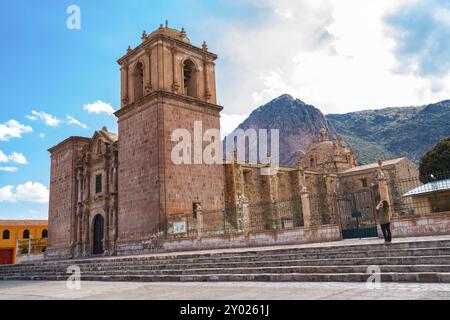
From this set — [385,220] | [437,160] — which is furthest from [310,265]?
[437,160]

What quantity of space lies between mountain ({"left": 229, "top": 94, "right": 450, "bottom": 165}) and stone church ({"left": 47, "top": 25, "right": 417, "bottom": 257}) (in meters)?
62.3

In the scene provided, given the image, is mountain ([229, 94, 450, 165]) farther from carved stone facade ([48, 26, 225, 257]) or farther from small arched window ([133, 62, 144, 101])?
small arched window ([133, 62, 144, 101])

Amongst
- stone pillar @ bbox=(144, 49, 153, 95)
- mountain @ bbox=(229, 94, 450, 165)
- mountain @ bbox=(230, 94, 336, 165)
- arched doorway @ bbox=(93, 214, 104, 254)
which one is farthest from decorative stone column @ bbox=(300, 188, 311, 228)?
mountain @ bbox=(230, 94, 336, 165)

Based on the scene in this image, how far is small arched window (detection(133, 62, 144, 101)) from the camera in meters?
22.1

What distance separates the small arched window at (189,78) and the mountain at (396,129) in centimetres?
6338

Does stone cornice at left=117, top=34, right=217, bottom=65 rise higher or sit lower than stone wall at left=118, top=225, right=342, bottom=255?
higher

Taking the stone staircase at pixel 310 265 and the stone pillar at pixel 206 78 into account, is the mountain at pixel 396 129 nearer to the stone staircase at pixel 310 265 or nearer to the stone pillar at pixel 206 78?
the stone pillar at pixel 206 78

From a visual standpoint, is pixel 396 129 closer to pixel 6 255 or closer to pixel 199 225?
pixel 6 255

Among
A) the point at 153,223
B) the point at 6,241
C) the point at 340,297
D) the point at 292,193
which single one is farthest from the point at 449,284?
the point at 6,241

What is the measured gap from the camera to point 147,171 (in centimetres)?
1916

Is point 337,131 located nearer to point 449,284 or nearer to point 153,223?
point 153,223

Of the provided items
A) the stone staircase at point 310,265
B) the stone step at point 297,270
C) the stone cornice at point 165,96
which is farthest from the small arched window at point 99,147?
the stone step at point 297,270

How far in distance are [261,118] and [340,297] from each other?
9889cm

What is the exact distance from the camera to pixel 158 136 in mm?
19031
